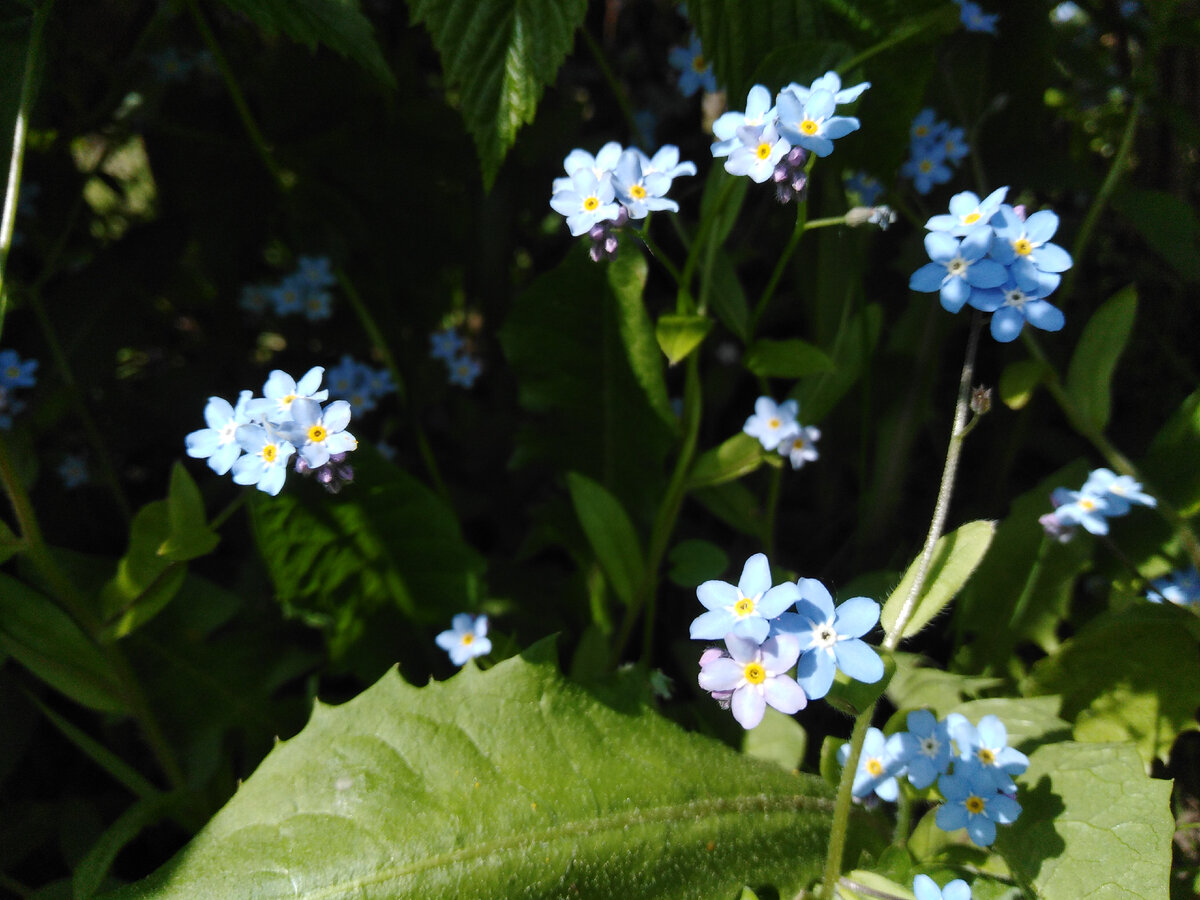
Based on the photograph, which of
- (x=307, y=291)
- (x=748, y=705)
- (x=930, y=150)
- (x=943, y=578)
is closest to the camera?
(x=748, y=705)

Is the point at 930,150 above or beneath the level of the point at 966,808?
above

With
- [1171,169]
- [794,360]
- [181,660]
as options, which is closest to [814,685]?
[794,360]

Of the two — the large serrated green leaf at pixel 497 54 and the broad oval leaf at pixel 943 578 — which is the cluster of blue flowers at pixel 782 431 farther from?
the large serrated green leaf at pixel 497 54

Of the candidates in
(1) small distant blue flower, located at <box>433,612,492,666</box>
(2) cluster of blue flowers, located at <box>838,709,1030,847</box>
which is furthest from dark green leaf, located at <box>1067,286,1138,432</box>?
(1) small distant blue flower, located at <box>433,612,492,666</box>

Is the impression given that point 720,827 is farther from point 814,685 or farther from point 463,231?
point 463,231

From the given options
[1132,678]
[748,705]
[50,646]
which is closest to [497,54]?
[748,705]

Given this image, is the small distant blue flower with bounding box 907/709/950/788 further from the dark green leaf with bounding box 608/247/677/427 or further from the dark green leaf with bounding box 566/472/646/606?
the dark green leaf with bounding box 608/247/677/427

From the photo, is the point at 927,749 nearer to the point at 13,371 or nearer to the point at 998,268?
the point at 998,268
